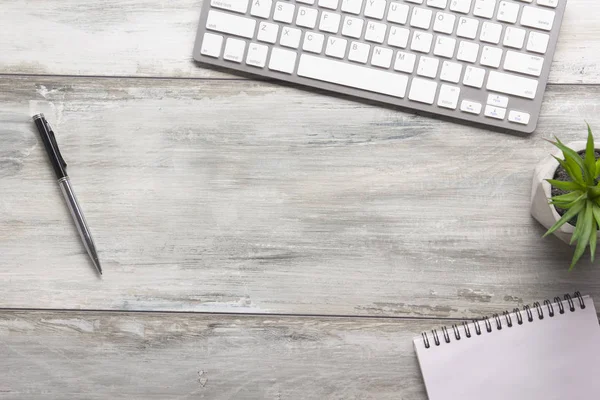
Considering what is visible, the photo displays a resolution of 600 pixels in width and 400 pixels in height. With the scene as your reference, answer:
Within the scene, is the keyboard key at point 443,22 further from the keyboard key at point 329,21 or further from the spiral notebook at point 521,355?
the spiral notebook at point 521,355

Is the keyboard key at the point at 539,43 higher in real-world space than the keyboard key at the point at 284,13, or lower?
higher

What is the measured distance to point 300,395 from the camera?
2.74ft

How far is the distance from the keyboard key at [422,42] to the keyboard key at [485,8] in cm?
7

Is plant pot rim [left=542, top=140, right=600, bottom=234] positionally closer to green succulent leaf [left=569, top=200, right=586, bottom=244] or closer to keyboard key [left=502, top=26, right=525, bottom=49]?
green succulent leaf [left=569, top=200, right=586, bottom=244]

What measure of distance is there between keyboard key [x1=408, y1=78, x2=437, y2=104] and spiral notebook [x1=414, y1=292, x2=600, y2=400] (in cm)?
29

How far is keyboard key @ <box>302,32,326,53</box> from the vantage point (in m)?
0.82

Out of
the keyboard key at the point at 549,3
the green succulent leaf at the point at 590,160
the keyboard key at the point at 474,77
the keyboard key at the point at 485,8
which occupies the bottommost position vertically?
the green succulent leaf at the point at 590,160

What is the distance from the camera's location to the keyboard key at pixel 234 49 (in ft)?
2.71

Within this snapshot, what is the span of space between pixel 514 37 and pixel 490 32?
3cm

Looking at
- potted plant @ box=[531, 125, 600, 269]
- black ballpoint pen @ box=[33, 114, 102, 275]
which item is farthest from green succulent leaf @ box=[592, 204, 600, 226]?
black ballpoint pen @ box=[33, 114, 102, 275]

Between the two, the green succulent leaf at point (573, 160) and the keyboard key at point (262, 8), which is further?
the keyboard key at point (262, 8)

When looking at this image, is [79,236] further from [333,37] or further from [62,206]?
[333,37]

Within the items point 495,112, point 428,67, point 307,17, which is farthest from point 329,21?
point 495,112

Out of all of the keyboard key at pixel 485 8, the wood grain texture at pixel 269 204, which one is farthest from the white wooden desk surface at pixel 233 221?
the keyboard key at pixel 485 8
